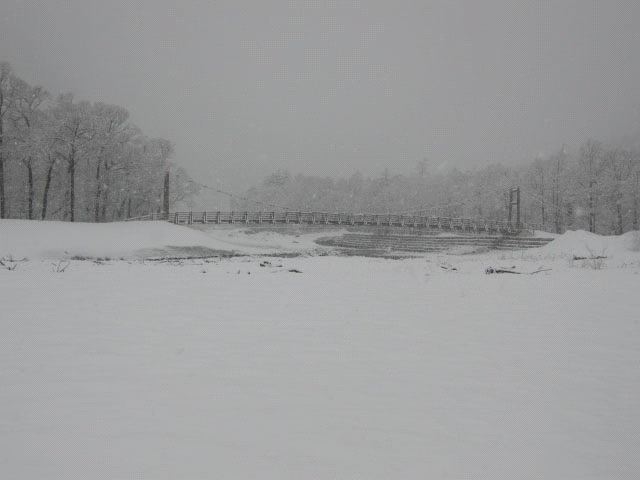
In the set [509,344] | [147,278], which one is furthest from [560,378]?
[147,278]

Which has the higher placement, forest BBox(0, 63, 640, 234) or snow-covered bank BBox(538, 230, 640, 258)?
forest BBox(0, 63, 640, 234)

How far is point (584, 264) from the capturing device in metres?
12.9

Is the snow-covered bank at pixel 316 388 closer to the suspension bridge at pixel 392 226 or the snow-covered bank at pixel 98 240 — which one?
the snow-covered bank at pixel 98 240

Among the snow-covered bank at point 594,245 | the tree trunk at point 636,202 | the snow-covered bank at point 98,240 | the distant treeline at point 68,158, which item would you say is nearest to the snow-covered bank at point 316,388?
the snow-covered bank at point 594,245

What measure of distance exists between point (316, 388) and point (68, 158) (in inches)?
1289

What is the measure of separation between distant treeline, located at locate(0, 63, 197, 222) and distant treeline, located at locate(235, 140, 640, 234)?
13.0 metres

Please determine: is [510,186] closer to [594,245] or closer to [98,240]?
[594,245]

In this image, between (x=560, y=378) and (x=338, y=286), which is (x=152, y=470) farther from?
(x=338, y=286)

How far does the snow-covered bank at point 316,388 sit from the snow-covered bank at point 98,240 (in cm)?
1521

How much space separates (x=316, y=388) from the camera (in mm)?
3375

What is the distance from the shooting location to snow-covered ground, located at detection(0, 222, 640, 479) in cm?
232

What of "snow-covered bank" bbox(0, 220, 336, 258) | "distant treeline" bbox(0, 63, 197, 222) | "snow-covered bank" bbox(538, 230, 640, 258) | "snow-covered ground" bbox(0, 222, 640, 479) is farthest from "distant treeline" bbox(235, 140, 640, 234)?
"snow-covered ground" bbox(0, 222, 640, 479)

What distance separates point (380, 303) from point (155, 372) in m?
4.65

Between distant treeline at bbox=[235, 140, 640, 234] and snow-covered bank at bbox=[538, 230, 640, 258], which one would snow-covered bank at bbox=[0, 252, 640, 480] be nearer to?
snow-covered bank at bbox=[538, 230, 640, 258]
